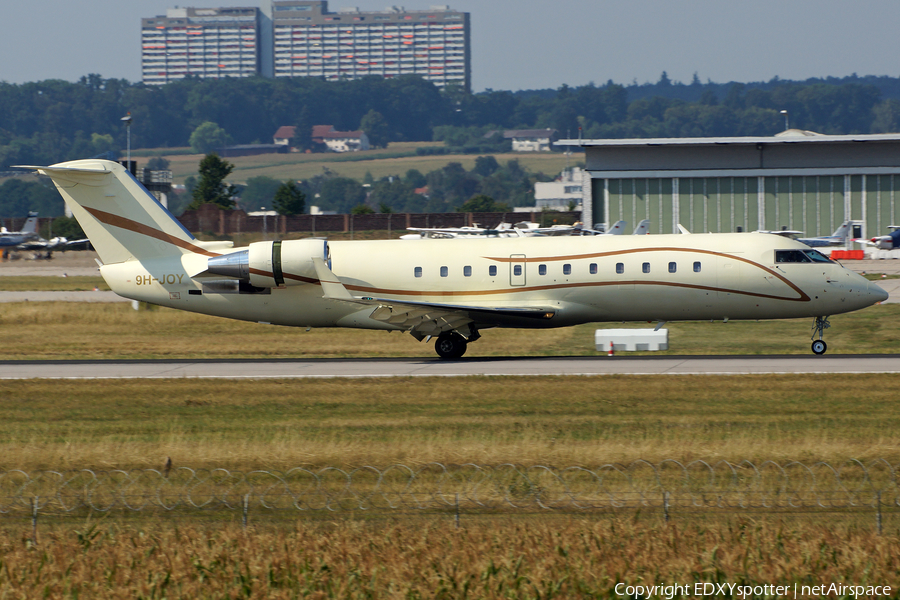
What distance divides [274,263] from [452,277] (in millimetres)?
5368

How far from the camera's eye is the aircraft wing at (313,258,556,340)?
29531 mm

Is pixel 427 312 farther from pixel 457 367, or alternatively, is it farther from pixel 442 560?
pixel 442 560

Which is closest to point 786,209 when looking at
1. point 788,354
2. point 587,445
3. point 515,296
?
point 788,354

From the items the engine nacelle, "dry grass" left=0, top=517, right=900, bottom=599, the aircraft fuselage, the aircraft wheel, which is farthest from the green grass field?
"dry grass" left=0, top=517, right=900, bottom=599

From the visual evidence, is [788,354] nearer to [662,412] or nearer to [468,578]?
[662,412]

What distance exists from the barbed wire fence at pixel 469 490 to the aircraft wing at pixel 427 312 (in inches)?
492

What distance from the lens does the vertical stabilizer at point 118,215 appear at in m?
31.2

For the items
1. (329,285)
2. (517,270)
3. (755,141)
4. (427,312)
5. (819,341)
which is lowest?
(819,341)

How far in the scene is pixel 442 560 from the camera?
12016mm

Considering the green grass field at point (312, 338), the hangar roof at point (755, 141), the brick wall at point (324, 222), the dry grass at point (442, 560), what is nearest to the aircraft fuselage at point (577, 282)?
the green grass field at point (312, 338)

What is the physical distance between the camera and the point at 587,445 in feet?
60.7

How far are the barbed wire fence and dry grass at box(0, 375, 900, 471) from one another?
28.4 inches

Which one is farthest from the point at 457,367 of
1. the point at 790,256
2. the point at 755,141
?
the point at 755,141

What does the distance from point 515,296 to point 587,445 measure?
39.5ft
